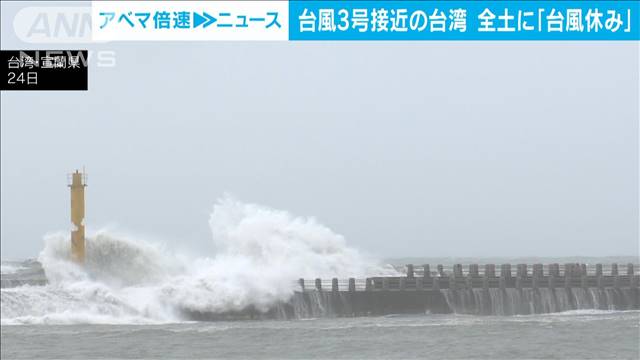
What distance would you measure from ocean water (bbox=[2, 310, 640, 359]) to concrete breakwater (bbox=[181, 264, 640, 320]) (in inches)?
81.9

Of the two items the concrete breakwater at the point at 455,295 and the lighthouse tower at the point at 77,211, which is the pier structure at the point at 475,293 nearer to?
the concrete breakwater at the point at 455,295

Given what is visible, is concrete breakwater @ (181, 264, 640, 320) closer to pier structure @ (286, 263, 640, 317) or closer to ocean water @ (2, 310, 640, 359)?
pier structure @ (286, 263, 640, 317)

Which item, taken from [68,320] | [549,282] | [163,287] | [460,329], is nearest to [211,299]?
[163,287]

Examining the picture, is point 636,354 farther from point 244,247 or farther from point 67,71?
point 244,247

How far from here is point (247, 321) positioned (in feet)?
112

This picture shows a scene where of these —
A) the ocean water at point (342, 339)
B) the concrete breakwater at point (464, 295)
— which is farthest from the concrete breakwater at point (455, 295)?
the ocean water at point (342, 339)

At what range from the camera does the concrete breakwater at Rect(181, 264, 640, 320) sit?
35312mm

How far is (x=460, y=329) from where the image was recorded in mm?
30094

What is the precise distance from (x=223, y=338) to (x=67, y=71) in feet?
30.5

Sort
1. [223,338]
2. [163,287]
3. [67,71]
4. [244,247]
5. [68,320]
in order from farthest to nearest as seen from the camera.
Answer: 1. [244,247]
2. [163,287]
3. [68,320]
4. [223,338]
5. [67,71]

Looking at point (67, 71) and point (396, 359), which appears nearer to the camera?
point (67, 71)

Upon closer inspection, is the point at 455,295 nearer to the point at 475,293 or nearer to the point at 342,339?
the point at 475,293

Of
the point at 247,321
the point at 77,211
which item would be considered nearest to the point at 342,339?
the point at 247,321

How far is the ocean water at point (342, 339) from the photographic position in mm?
25547
